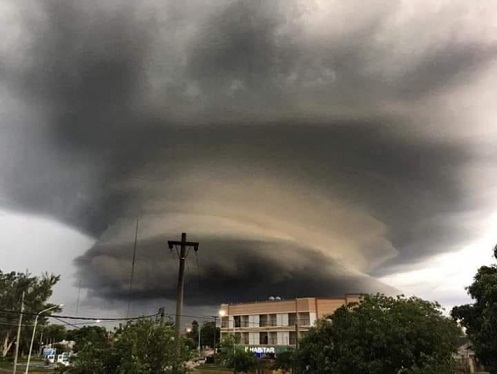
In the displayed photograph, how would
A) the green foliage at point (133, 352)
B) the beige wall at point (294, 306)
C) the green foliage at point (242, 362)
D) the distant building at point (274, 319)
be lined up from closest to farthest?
the green foliage at point (133, 352), the green foliage at point (242, 362), the beige wall at point (294, 306), the distant building at point (274, 319)

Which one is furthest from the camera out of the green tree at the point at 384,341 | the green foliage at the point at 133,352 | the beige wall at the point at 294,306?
the beige wall at the point at 294,306

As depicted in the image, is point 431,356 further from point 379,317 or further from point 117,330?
point 117,330

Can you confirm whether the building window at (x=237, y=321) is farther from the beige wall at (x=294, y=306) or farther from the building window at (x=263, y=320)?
the building window at (x=263, y=320)

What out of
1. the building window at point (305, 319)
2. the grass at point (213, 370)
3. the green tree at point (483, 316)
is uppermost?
the building window at point (305, 319)

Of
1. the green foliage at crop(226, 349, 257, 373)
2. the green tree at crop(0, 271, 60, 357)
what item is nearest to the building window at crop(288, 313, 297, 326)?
the green foliage at crop(226, 349, 257, 373)

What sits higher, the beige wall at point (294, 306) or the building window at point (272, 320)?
the beige wall at point (294, 306)

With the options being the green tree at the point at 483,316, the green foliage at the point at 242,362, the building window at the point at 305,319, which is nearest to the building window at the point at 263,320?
the building window at the point at 305,319

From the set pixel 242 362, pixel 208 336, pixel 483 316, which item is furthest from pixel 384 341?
pixel 208 336
